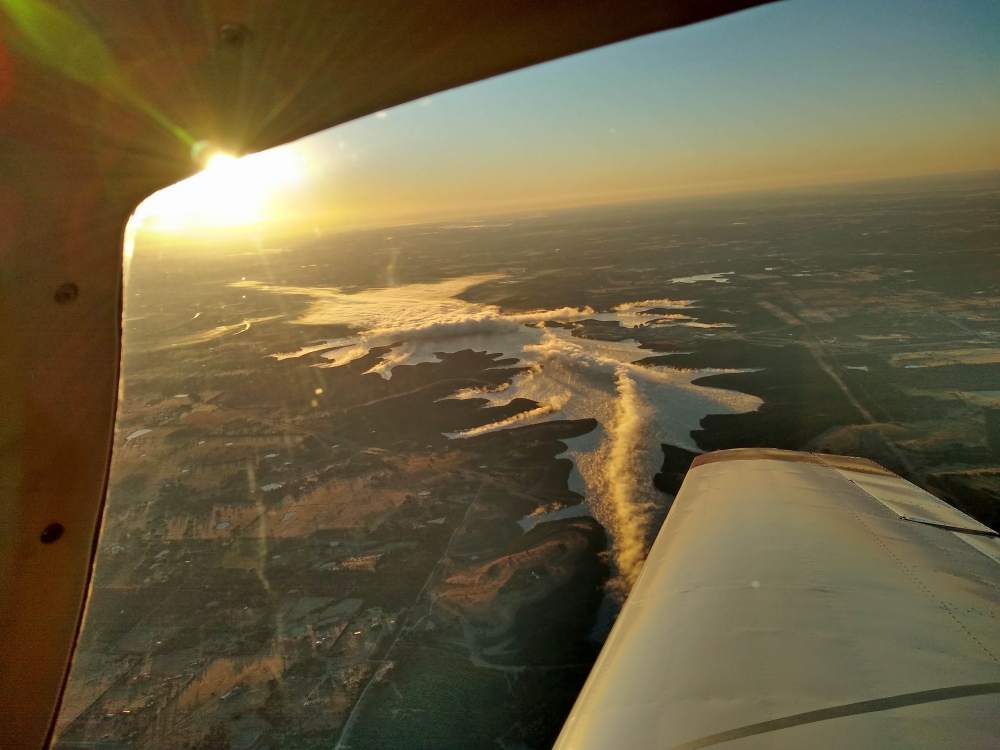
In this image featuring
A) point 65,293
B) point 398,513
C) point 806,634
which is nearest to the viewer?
point 65,293

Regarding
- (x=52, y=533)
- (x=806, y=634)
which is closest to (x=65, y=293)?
(x=52, y=533)

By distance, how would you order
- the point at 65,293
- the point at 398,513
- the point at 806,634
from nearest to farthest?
the point at 65,293, the point at 806,634, the point at 398,513

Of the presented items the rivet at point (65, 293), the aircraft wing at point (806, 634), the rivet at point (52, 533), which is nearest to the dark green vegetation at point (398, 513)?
the rivet at point (65, 293)

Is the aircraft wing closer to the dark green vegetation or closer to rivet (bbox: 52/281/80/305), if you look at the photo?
rivet (bbox: 52/281/80/305)

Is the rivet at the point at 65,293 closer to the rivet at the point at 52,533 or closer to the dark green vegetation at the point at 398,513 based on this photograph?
the dark green vegetation at the point at 398,513

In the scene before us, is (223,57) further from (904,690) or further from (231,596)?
(231,596)

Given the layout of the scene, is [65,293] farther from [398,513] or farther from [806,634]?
[398,513]

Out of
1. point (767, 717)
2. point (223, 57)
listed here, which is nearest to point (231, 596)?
point (767, 717)
